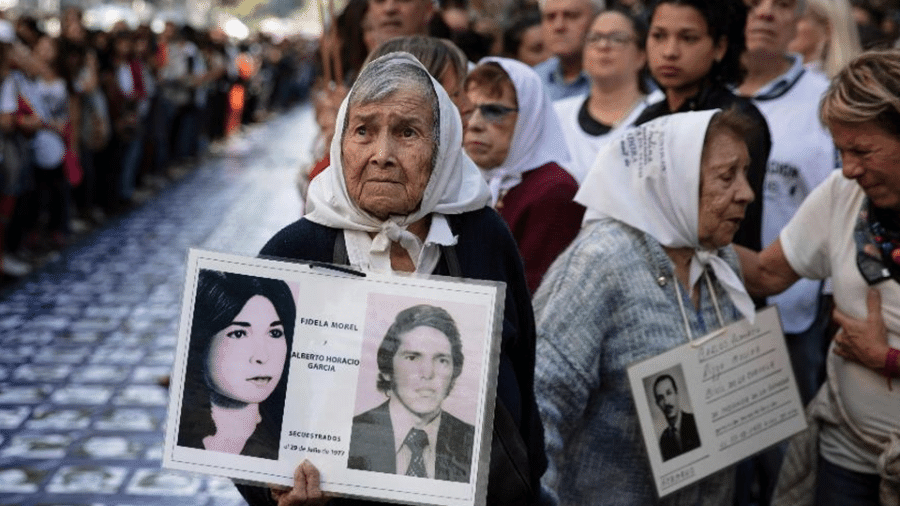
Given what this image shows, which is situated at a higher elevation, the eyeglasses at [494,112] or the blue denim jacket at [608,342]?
the eyeglasses at [494,112]

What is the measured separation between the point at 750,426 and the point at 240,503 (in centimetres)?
339

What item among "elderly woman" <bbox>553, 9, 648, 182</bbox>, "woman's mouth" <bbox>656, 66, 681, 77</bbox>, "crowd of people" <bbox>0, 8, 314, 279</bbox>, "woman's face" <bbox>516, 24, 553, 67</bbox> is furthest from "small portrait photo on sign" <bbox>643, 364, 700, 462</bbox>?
"crowd of people" <bbox>0, 8, 314, 279</bbox>

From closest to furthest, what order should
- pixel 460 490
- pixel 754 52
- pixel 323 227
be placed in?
pixel 460 490 → pixel 323 227 → pixel 754 52

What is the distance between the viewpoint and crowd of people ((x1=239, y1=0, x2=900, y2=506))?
A: 2.94m

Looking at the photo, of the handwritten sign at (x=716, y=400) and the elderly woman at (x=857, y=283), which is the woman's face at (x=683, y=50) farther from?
the handwritten sign at (x=716, y=400)

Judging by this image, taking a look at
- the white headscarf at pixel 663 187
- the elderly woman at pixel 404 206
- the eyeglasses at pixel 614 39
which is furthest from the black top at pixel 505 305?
the eyeglasses at pixel 614 39

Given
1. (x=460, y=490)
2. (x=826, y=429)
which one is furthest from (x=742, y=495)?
(x=460, y=490)

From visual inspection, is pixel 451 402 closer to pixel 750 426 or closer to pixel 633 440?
pixel 633 440

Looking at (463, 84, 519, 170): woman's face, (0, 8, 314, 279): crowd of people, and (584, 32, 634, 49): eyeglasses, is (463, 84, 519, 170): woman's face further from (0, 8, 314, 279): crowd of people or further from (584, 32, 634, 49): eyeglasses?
(0, 8, 314, 279): crowd of people

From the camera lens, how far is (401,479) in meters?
2.70

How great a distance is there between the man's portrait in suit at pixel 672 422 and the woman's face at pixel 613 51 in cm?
302

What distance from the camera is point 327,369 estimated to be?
2.72m

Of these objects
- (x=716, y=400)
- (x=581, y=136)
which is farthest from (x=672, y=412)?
(x=581, y=136)

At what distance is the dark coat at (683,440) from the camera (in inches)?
140
